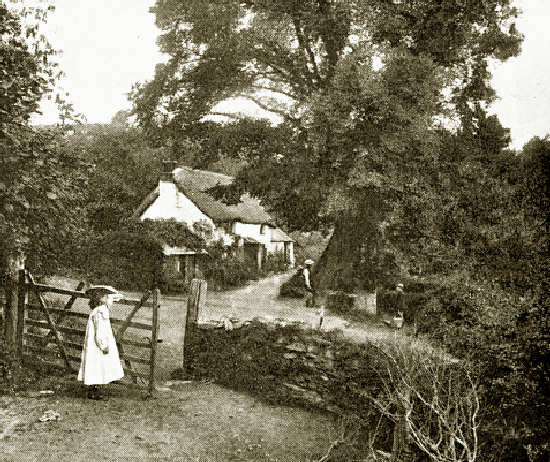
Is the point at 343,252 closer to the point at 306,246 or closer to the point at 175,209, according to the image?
the point at 175,209

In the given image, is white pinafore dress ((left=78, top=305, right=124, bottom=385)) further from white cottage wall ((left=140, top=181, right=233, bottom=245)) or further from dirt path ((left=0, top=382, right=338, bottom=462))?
white cottage wall ((left=140, top=181, right=233, bottom=245))

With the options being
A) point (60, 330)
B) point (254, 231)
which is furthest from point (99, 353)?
point (254, 231)

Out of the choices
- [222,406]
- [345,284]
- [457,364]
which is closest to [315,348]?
[222,406]

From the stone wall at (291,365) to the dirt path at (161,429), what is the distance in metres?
0.41

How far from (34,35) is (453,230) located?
860 centimetres

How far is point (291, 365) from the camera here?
10047mm

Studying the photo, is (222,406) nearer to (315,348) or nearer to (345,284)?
(315,348)

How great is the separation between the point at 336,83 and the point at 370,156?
9.19 ft

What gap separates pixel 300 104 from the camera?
22391mm

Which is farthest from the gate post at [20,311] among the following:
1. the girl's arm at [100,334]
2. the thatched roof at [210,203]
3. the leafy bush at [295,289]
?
the thatched roof at [210,203]

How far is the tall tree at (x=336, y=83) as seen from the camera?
18.0 metres

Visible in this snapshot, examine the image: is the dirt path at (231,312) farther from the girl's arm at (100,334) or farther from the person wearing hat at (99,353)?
the girl's arm at (100,334)

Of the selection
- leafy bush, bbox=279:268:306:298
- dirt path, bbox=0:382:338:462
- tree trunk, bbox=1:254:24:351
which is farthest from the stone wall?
leafy bush, bbox=279:268:306:298

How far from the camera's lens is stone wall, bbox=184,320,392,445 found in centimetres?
909
